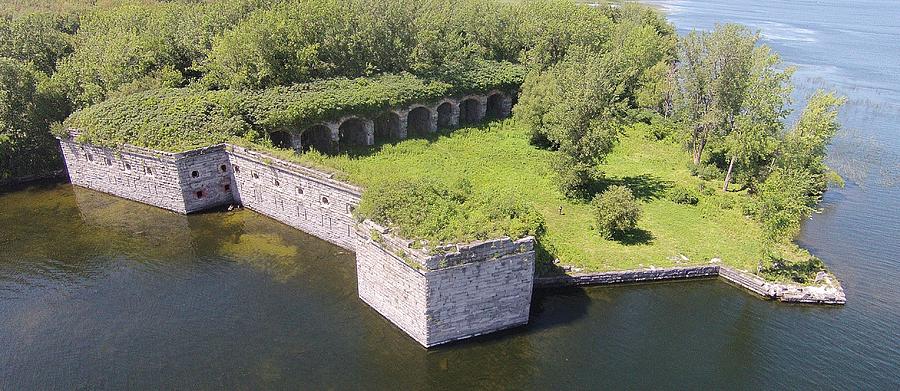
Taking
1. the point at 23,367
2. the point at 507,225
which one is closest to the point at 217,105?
the point at 23,367

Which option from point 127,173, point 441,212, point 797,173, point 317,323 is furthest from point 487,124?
point 317,323

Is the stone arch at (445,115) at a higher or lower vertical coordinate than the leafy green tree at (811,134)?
lower

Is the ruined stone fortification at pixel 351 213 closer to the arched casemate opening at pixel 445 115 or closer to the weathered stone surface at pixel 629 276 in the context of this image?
the arched casemate opening at pixel 445 115

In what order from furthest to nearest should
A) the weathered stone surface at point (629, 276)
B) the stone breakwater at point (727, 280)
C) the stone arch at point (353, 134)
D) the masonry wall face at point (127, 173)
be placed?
the stone arch at point (353, 134), the masonry wall face at point (127, 173), the weathered stone surface at point (629, 276), the stone breakwater at point (727, 280)

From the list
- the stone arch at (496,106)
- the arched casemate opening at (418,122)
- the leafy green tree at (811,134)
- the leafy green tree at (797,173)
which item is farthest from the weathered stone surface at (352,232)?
the stone arch at (496,106)

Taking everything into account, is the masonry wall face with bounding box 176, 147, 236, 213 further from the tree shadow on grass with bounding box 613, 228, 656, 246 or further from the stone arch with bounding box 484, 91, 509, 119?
the stone arch with bounding box 484, 91, 509, 119

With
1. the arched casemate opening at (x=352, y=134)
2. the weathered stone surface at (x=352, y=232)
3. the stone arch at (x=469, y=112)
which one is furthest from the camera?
the stone arch at (x=469, y=112)

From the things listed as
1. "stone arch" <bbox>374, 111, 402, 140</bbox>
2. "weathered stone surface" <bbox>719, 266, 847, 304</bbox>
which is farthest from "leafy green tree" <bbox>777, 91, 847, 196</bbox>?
"stone arch" <bbox>374, 111, 402, 140</bbox>

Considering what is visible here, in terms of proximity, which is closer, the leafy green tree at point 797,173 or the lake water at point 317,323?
the lake water at point 317,323
